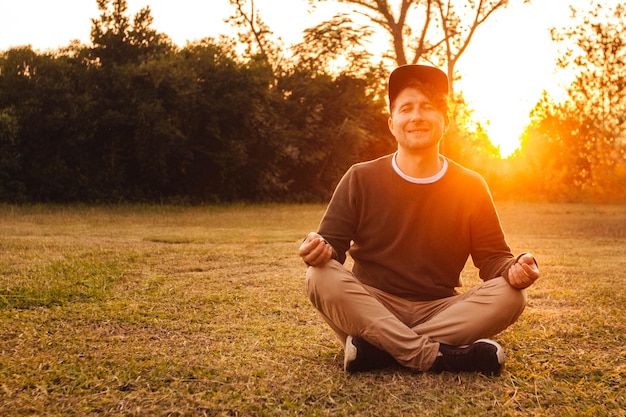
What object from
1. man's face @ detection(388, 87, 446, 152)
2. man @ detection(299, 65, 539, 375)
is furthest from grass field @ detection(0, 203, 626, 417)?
man's face @ detection(388, 87, 446, 152)

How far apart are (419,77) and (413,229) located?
0.70 metres

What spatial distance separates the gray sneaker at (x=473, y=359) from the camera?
9.68 ft

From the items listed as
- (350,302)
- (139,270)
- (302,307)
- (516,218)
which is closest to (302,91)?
(516,218)

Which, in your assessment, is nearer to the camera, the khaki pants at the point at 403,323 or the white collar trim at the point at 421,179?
the khaki pants at the point at 403,323

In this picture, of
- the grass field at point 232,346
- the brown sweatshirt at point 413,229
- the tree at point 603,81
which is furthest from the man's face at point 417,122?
the tree at point 603,81

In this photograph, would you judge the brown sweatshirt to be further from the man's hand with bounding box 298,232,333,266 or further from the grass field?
the grass field

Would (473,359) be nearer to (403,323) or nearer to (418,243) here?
(403,323)

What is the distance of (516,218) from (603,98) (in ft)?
11.1

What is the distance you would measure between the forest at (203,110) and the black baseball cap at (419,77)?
13.7 meters

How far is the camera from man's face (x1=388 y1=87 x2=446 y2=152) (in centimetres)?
319

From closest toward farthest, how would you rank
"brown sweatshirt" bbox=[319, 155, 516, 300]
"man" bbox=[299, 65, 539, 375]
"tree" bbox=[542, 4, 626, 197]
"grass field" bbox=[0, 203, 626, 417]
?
"grass field" bbox=[0, 203, 626, 417], "man" bbox=[299, 65, 539, 375], "brown sweatshirt" bbox=[319, 155, 516, 300], "tree" bbox=[542, 4, 626, 197]

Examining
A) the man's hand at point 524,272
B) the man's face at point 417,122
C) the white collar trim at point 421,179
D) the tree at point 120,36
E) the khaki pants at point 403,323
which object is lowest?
the khaki pants at point 403,323

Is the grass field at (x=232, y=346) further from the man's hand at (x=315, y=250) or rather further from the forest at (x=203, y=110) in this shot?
the forest at (x=203, y=110)

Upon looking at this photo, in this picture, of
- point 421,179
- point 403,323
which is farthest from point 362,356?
point 421,179
